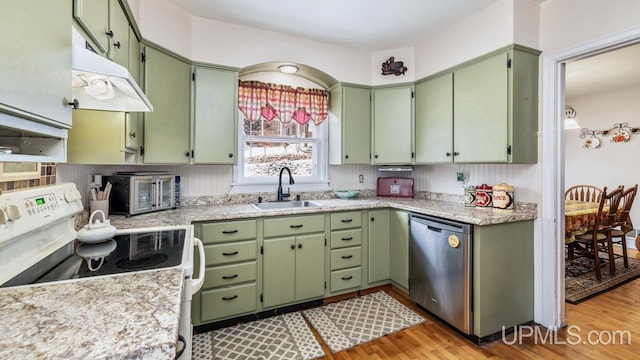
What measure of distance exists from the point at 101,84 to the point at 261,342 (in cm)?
184

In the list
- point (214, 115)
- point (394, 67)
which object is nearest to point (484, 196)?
point (394, 67)

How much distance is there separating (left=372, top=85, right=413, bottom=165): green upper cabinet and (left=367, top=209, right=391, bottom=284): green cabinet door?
629mm

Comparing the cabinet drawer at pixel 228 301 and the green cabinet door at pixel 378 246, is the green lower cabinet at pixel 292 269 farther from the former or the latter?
the green cabinet door at pixel 378 246

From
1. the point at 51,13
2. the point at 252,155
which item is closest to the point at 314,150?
the point at 252,155

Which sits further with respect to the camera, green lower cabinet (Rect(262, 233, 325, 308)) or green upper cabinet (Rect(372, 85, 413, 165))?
green upper cabinet (Rect(372, 85, 413, 165))

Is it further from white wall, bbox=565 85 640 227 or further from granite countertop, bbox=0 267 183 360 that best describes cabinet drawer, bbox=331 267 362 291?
white wall, bbox=565 85 640 227

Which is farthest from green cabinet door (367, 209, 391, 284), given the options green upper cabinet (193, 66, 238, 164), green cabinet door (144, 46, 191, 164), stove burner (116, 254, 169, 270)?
stove burner (116, 254, 169, 270)

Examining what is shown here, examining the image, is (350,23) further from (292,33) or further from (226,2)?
(226,2)

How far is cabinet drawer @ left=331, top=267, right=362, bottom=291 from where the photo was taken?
2598 millimetres

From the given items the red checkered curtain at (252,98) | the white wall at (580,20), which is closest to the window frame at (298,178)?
the red checkered curtain at (252,98)

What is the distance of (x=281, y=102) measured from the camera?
9.73ft

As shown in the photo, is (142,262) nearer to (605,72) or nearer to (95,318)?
(95,318)

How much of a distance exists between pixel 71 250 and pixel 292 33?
242cm

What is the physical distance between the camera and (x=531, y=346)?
198 cm
